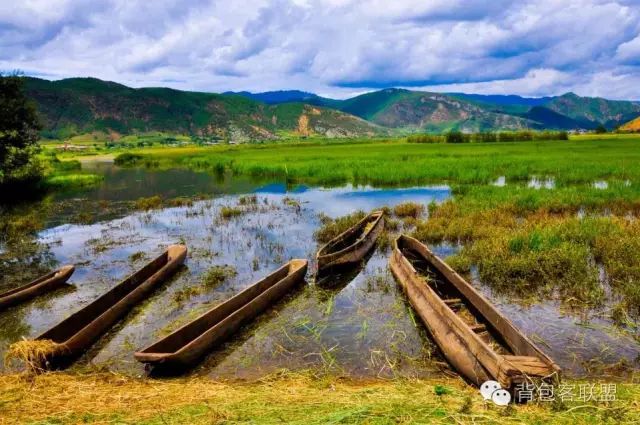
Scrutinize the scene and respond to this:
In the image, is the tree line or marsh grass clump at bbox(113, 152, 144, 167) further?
the tree line

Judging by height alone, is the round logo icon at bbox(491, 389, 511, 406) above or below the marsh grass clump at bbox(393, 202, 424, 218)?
below

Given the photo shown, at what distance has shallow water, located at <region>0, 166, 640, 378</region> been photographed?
877cm

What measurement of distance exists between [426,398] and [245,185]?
34.4 m

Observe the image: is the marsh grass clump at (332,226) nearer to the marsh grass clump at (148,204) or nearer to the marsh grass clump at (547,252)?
the marsh grass clump at (547,252)

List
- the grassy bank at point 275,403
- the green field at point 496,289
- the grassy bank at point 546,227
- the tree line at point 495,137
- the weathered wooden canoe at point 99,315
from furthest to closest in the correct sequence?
the tree line at point 495,137, the grassy bank at point 546,227, the weathered wooden canoe at point 99,315, the green field at point 496,289, the grassy bank at point 275,403

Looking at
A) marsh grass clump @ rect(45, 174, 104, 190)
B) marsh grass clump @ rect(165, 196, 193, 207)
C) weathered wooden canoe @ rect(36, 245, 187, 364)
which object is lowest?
weathered wooden canoe @ rect(36, 245, 187, 364)

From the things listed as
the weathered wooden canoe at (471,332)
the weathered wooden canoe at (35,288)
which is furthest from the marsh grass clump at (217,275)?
the weathered wooden canoe at (471,332)

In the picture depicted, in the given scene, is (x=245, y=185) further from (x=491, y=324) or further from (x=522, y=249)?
(x=491, y=324)

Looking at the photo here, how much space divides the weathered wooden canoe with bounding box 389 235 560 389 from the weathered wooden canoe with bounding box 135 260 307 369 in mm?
3598

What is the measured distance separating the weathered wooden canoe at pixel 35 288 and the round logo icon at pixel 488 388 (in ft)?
39.8

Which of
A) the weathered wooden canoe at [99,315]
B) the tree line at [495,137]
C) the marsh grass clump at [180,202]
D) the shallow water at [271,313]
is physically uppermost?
the tree line at [495,137]

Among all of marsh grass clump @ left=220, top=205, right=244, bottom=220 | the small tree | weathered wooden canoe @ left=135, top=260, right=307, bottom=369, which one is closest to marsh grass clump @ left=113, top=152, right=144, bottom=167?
the small tree

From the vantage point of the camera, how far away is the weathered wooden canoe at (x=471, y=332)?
653cm

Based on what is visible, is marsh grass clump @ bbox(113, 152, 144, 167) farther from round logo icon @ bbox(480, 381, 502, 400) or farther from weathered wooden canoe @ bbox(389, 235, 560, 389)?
round logo icon @ bbox(480, 381, 502, 400)
